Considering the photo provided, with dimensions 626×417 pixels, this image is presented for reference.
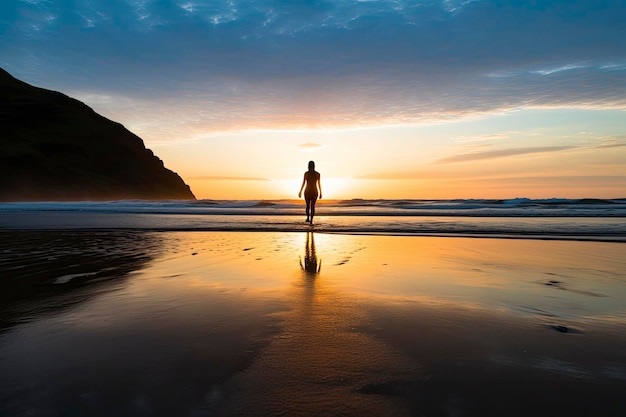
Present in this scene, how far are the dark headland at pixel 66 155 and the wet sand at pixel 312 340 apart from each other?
82.9 meters

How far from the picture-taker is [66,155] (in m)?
85.9

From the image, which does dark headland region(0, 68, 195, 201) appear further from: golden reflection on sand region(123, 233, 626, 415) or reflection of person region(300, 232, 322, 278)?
golden reflection on sand region(123, 233, 626, 415)

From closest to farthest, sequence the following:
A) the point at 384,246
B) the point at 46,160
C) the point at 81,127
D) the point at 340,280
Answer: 1. the point at 340,280
2. the point at 384,246
3. the point at 46,160
4. the point at 81,127

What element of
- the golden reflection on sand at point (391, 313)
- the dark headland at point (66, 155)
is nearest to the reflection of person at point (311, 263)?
the golden reflection on sand at point (391, 313)

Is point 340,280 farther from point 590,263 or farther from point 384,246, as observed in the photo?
point 590,263

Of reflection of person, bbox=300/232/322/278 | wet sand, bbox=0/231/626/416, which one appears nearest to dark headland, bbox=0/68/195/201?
reflection of person, bbox=300/232/322/278

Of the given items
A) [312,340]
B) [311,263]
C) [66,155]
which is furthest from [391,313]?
[66,155]

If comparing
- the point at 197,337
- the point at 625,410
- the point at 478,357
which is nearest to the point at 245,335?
the point at 197,337

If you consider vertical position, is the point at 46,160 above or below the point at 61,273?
above

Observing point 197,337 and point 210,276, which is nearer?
point 197,337

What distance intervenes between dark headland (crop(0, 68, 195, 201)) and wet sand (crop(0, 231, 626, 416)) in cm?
8288

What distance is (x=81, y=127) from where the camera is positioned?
97688mm

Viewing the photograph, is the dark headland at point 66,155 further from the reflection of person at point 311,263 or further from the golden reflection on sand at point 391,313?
the golden reflection on sand at point 391,313

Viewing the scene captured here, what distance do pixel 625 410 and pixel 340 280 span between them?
3457 mm
